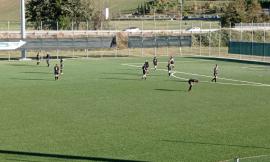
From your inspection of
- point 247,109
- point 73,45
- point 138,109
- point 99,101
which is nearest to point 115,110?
point 138,109

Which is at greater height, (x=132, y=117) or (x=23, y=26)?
(x=23, y=26)

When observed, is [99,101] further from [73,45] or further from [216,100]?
[73,45]

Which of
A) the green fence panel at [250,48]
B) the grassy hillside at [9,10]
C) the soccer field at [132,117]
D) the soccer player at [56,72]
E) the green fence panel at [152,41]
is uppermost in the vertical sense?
the grassy hillside at [9,10]

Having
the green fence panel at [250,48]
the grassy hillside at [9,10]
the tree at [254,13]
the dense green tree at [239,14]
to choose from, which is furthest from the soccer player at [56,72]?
the grassy hillside at [9,10]

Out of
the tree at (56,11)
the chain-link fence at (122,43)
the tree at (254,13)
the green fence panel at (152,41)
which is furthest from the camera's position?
the tree at (254,13)

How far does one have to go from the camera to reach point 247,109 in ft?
103

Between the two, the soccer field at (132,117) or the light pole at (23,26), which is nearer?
the soccer field at (132,117)

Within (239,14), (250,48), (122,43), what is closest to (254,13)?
(239,14)

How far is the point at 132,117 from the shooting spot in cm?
2866

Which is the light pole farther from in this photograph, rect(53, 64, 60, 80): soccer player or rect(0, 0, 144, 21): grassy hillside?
rect(0, 0, 144, 21): grassy hillside

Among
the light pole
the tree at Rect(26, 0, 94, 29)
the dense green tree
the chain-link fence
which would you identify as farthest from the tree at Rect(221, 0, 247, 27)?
the light pole

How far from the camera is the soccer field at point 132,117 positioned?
21.4m

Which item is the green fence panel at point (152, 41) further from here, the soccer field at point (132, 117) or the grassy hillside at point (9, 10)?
the grassy hillside at point (9, 10)

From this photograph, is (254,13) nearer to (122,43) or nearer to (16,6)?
(122,43)
